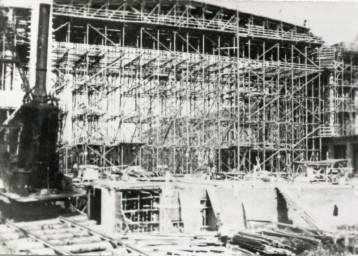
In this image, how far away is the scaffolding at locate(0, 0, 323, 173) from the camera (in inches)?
1266

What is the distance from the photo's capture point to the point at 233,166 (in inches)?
1451

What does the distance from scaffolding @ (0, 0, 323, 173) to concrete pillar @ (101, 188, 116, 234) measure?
922cm

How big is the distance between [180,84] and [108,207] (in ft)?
49.3

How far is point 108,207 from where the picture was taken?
21469 mm

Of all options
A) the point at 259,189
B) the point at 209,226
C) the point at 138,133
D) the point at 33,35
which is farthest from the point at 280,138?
the point at 33,35

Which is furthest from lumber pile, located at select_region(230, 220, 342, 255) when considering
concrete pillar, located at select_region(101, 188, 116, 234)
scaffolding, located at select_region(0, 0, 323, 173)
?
scaffolding, located at select_region(0, 0, 323, 173)

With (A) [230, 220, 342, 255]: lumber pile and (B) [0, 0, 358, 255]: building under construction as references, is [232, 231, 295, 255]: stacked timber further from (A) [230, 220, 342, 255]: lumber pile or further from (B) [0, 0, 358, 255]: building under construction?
(B) [0, 0, 358, 255]: building under construction

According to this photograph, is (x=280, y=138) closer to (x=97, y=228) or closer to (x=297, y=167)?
(x=297, y=167)

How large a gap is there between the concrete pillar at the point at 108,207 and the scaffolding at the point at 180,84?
9.22 m

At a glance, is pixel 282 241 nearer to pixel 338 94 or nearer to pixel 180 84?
pixel 180 84

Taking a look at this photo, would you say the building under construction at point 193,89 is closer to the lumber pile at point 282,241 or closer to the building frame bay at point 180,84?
the building frame bay at point 180,84

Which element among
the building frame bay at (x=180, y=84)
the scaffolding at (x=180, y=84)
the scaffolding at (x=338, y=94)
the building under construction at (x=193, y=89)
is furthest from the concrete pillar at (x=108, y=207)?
the scaffolding at (x=338, y=94)

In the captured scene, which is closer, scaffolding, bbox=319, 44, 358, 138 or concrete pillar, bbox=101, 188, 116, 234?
concrete pillar, bbox=101, 188, 116, 234

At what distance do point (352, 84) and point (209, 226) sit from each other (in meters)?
18.4
